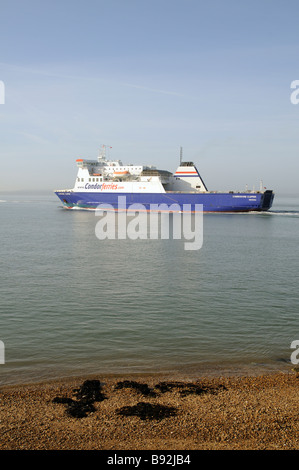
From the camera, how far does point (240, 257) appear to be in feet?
105

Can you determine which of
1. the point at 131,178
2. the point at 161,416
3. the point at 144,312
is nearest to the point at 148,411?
the point at 161,416

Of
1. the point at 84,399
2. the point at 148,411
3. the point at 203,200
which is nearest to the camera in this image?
the point at 148,411

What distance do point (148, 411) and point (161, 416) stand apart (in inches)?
15.0

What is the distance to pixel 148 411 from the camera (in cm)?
855

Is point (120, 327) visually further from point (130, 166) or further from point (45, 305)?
point (130, 166)

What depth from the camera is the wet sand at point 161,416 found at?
24.1ft

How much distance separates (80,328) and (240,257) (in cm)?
2020

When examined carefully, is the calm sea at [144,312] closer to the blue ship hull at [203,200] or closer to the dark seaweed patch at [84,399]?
the dark seaweed patch at [84,399]

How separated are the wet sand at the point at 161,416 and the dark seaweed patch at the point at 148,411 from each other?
0.02 m

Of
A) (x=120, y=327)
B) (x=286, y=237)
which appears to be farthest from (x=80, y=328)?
(x=286, y=237)

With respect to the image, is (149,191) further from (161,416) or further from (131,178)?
(161,416)

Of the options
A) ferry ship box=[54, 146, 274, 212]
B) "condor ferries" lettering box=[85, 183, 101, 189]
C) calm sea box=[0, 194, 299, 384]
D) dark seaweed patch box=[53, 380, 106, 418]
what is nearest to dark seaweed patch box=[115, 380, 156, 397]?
dark seaweed patch box=[53, 380, 106, 418]

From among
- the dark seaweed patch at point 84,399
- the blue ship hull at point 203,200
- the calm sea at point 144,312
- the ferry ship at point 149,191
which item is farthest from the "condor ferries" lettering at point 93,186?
the dark seaweed patch at point 84,399

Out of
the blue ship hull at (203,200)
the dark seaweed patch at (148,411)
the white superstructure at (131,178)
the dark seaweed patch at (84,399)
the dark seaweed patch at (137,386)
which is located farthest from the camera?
the white superstructure at (131,178)
